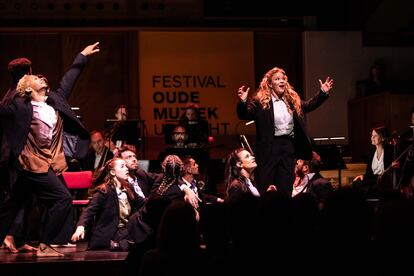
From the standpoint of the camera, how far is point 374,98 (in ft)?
40.7

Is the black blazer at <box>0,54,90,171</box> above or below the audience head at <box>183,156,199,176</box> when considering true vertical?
above

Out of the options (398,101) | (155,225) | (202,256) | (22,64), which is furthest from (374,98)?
(202,256)

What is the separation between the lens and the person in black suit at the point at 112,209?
693cm

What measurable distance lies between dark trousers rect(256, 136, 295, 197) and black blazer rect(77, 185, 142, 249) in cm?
133

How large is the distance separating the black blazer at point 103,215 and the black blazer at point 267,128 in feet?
4.46

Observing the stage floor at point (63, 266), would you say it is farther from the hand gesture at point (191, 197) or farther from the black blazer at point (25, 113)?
the hand gesture at point (191, 197)

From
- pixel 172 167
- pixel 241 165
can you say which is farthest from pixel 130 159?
pixel 241 165

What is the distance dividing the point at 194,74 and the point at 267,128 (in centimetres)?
605

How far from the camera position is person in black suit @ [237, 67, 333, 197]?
7.12m

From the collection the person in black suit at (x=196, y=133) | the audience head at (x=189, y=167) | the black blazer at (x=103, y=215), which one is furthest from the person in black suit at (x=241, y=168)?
the person in black suit at (x=196, y=133)

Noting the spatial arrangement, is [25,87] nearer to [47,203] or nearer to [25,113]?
[25,113]

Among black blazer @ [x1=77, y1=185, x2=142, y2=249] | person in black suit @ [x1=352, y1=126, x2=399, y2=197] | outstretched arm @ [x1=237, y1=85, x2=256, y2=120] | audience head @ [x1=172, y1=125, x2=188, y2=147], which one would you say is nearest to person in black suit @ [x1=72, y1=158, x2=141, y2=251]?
black blazer @ [x1=77, y1=185, x2=142, y2=249]

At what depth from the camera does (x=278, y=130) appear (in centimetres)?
717

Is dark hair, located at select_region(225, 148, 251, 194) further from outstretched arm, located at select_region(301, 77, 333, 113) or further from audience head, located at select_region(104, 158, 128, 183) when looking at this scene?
audience head, located at select_region(104, 158, 128, 183)
